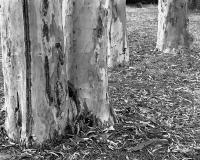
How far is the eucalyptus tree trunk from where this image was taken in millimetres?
3256

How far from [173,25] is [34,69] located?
551 cm

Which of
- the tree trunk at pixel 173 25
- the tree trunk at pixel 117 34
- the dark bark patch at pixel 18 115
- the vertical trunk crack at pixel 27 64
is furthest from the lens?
the tree trunk at pixel 173 25

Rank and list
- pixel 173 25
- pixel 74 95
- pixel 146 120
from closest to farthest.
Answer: pixel 74 95 → pixel 146 120 → pixel 173 25

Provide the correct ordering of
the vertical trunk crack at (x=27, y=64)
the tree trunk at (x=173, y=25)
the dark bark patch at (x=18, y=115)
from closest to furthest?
1. the vertical trunk crack at (x=27, y=64)
2. the dark bark patch at (x=18, y=115)
3. the tree trunk at (x=173, y=25)

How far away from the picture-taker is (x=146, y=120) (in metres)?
4.32

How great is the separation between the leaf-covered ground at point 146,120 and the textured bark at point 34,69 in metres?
0.23

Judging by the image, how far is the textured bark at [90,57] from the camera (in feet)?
12.4

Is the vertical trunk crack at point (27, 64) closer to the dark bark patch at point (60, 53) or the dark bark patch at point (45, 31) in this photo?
the dark bark patch at point (45, 31)

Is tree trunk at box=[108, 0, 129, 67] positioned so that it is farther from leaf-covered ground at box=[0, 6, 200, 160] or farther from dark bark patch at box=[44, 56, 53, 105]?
dark bark patch at box=[44, 56, 53, 105]

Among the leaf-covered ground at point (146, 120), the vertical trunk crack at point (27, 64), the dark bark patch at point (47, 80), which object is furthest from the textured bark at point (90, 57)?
the vertical trunk crack at point (27, 64)

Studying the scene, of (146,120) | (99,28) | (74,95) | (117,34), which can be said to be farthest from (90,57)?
(117,34)

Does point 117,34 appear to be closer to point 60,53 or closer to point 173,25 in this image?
point 173,25

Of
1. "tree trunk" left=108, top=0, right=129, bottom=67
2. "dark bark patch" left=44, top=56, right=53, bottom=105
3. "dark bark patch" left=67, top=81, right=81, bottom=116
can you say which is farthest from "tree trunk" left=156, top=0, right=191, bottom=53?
"dark bark patch" left=44, top=56, right=53, bottom=105

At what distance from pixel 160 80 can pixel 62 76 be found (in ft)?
10.1
